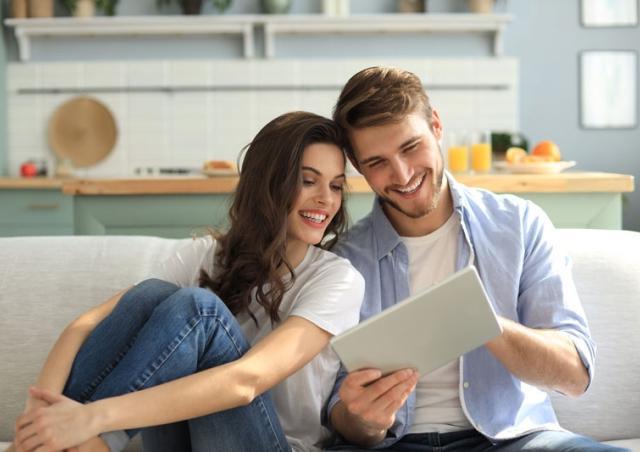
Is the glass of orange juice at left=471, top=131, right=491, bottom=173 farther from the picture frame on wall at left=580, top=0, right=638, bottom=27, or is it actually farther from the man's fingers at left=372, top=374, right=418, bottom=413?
the man's fingers at left=372, top=374, right=418, bottom=413

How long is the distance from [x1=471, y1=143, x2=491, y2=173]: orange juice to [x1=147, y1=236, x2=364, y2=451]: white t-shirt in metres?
2.12

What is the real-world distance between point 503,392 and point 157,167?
423 cm

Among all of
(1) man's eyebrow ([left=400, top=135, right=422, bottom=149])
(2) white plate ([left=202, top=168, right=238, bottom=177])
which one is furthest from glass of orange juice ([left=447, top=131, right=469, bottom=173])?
(1) man's eyebrow ([left=400, top=135, right=422, bottom=149])

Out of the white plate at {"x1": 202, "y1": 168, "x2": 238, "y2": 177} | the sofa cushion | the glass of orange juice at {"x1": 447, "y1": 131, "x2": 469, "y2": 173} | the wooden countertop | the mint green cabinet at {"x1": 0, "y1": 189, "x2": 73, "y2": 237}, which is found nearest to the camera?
the sofa cushion

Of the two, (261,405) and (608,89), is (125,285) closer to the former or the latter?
(261,405)

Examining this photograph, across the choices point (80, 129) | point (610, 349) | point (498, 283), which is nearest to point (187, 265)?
point (498, 283)

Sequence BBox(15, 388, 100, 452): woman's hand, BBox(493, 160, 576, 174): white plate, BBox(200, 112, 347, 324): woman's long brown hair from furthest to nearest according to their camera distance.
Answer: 1. BBox(493, 160, 576, 174): white plate
2. BBox(200, 112, 347, 324): woman's long brown hair
3. BBox(15, 388, 100, 452): woman's hand

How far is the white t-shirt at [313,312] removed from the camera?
6.11 feet

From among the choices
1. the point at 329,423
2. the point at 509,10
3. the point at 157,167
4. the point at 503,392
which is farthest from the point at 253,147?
the point at 509,10

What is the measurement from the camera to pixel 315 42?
5.91 meters

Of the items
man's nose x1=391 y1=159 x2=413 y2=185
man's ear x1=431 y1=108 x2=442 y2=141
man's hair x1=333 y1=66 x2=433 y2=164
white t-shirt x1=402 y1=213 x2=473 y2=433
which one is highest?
man's hair x1=333 y1=66 x2=433 y2=164

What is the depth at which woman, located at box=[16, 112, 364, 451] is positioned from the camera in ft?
5.55

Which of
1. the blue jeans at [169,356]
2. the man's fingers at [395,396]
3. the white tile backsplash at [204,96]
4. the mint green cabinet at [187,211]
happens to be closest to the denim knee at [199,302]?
the blue jeans at [169,356]

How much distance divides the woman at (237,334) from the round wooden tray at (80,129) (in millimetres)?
3974
